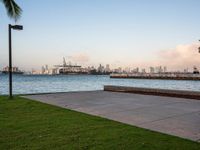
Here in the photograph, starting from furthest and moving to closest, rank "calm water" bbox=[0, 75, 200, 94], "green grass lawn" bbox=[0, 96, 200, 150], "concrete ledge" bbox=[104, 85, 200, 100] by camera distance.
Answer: "calm water" bbox=[0, 75, 200, 94]
"concrete ledge" bbox=[104, 85, 200, 100]
"green grass lawn" bbox=[0, 96, 200, 150]

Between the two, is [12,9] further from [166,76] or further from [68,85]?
[166,76]

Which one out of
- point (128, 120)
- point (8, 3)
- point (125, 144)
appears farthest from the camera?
point (8, 3)

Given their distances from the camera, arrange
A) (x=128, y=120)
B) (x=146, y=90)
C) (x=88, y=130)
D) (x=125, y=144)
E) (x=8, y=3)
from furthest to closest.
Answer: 1. (x=146, y=90)
2. (x=8, y=3)
3. (x=128, y=120)
4. (x=88, y=130)
5. (x=125, y=144)

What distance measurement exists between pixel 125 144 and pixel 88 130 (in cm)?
129

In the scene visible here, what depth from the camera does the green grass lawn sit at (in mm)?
4516

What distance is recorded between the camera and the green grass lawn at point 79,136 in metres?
4.52

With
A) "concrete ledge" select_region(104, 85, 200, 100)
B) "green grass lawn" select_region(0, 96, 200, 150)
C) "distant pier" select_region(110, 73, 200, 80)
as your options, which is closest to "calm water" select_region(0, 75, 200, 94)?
"concrete ledge" select_region(104, 85, 200, 100)

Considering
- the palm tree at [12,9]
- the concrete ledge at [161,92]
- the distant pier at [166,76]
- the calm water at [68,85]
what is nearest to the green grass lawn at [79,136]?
the concrete ledge at [161,92]

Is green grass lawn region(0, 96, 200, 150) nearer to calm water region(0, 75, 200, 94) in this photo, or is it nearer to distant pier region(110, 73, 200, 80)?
calm water region(0, 75, 200, 94)

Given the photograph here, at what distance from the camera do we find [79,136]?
5.14 m

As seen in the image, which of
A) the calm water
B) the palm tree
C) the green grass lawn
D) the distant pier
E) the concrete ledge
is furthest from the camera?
the distant pier

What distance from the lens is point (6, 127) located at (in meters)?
5.93

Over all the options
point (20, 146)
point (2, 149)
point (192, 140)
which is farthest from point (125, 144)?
point (2, 149)

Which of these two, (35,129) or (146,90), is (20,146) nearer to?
(35,129)
